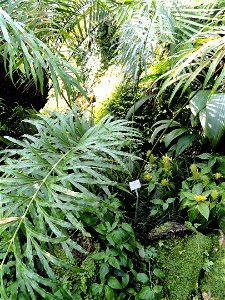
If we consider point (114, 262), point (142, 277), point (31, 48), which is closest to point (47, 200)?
point (114, 262)

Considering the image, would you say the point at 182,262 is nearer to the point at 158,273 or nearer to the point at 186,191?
the point at 158,273

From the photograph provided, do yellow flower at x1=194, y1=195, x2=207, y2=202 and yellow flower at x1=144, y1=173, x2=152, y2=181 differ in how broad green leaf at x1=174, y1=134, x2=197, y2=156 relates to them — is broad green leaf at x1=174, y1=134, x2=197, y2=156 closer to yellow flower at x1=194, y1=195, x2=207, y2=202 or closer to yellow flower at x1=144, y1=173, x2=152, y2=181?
yellow flower at x1=144, y1=173, x2=152, y2=181

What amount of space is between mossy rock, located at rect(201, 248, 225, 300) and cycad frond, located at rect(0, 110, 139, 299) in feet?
1.93

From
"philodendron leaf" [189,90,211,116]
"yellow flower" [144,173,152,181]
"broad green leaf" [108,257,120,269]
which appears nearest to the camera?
"broad green leaf" [108,257,120,269]

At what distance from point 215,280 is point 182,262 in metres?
0.16

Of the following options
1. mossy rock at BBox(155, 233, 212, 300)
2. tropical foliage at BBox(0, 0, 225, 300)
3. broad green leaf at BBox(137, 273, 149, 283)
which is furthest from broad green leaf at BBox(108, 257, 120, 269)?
mossy rock at BBox(155, 233, 212, 300)

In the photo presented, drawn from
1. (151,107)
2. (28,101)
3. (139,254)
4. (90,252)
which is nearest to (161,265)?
(139,254)

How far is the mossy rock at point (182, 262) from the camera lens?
58.3 inches

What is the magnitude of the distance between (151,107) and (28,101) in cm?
105

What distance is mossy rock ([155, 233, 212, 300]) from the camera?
4.86 feet

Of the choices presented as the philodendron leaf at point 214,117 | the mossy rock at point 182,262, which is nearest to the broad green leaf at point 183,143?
the philodendron leaf at point 214,117

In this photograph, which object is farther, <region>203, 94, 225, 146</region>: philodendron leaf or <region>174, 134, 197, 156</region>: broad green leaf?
<region>174, 134, 197, 156</region>: broad green leaf

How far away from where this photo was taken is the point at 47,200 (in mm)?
1253

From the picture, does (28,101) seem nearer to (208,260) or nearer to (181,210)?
(181,210)
